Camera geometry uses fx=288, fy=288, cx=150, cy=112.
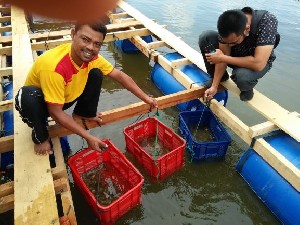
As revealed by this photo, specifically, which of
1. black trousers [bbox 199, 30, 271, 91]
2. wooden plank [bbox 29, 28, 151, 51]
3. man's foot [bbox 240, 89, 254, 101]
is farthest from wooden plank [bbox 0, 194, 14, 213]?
wooden plank [bbox 29, 28, 151, 51]

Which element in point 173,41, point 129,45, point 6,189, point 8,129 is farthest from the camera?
point 129,45

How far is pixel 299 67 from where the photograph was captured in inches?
264

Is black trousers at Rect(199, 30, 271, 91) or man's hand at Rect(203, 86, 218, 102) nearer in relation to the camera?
black trousers at Rect(199, 30, 271, 91)

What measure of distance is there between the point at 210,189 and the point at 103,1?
361 centimetres

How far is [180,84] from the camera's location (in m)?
5.05

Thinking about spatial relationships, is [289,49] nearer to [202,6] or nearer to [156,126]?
[202,6]

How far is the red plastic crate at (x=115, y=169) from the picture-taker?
298cm

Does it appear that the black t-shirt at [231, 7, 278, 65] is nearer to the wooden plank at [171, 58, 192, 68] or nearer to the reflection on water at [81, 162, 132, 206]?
the wooden plank at [171, 58, 192, 68]

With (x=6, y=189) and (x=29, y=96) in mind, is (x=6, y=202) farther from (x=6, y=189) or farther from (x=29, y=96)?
(x=29, y=96)

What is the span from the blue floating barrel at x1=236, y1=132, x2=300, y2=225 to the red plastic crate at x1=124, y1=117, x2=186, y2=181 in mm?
844

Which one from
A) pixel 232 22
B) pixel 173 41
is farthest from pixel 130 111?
pixel 173 41

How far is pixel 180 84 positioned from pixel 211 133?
109cm

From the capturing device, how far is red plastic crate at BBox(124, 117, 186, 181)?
11.6 ft

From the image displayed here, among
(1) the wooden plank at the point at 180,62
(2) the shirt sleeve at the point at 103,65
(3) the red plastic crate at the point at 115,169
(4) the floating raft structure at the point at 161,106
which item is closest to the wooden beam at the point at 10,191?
(4) the floating raft structure at the point at 161,106
